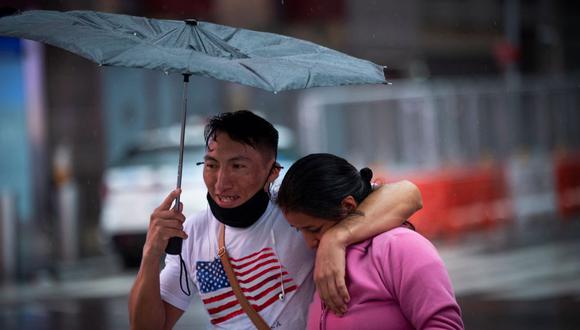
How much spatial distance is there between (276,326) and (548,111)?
58.2 feet

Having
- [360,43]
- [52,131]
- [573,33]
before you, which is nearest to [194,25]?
[52,131]

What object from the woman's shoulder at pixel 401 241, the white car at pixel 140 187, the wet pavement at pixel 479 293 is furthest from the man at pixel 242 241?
the white car at pixel 140 187

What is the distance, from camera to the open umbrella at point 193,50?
3.14 metres

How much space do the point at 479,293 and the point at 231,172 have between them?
8676 millimetres

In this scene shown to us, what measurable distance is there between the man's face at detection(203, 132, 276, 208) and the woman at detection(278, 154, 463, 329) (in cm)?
23

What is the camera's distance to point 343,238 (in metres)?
3.14

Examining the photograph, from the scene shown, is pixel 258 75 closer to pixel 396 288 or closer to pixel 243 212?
pixel 243 212

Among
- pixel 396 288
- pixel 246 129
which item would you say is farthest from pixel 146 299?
pixel 396 288

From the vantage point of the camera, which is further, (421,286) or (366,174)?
(366,174)

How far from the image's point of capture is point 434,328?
2.94 meters

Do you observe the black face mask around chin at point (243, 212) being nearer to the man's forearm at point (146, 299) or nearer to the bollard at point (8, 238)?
the man's forearm at point (146, 299)

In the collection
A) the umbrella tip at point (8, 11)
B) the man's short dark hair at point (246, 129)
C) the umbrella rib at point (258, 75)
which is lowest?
the man's short dark hair at point (246, 129)

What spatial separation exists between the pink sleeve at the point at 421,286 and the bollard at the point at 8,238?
1151 centimetres

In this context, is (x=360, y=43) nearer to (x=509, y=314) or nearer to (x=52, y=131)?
(x=52, y=131)
